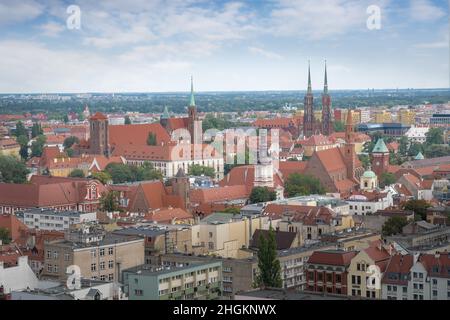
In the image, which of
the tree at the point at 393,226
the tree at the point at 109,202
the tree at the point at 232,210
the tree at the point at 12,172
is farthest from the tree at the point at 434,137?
the tree at the point at 393,226

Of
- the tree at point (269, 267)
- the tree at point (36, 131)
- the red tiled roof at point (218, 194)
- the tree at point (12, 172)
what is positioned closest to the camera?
the tree at point (269, 267)

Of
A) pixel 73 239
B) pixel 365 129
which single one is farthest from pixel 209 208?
pixel 365 129

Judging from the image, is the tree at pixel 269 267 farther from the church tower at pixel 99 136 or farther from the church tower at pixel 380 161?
the church tower at pixel 99 136

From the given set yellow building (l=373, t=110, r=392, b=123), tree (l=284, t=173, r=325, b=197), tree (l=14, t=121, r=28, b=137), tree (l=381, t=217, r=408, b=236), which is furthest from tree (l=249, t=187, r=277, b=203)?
yellow building (l=373, t=110, r=392, b=123)

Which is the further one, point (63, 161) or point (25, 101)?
point (25, 101)

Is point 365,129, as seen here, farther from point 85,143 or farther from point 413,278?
point 413,278

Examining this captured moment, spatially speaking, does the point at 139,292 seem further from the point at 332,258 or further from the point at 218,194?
the point at 218,194
